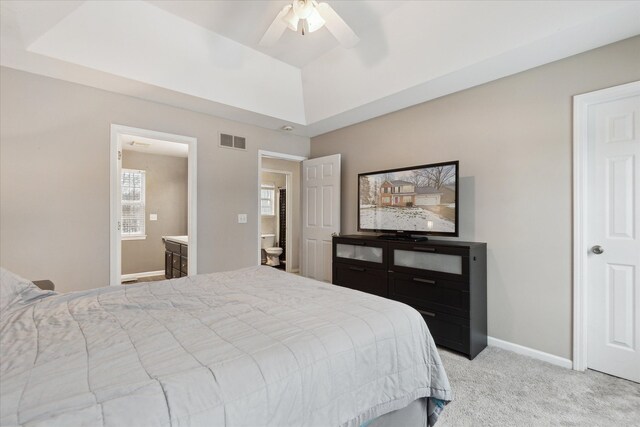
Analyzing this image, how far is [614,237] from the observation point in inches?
88.9

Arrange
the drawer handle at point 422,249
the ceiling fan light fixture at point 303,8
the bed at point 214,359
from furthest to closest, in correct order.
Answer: the drawer handle at point 422,249 → the ceiling fan light fixture at point 303,8 → the bed at point 214,359

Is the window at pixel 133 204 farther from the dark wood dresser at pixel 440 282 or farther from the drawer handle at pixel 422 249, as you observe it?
the drawer handle at pixel 422 249

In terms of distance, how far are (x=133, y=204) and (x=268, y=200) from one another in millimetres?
2800

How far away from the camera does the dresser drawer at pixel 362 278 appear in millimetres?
3146

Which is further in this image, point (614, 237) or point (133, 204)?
point (133, 204)

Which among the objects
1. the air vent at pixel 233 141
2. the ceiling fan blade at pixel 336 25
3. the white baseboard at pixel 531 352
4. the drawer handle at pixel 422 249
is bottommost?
the white baseboard at pixel 531 352

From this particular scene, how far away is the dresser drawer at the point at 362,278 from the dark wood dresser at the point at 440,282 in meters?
0.01

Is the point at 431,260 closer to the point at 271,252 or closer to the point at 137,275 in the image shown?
the point at 271,252

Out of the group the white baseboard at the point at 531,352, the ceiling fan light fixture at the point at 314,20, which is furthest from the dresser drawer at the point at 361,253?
the ceiling fan light fixture at the point at 314,20

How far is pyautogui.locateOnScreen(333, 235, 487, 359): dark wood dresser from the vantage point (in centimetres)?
254

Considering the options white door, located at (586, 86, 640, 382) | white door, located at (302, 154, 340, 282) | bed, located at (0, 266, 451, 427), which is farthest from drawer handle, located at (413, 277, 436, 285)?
white door, located at (302, 154, 340, 282)

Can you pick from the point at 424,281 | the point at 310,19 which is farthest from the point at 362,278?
the point at 310,19

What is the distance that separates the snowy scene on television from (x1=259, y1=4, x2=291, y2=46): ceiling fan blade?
186 centimetres

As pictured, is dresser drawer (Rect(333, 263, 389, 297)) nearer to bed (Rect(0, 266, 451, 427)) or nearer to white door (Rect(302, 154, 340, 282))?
white door (Rect(302, 154, 340, 282))
